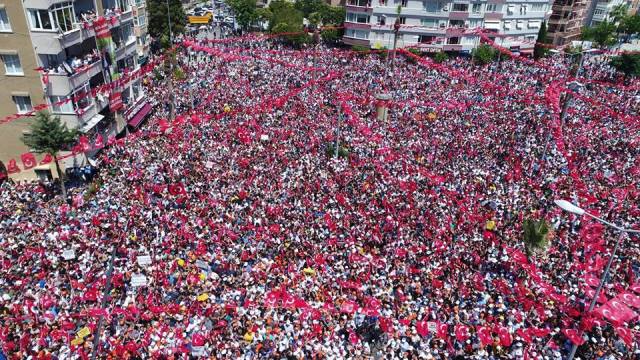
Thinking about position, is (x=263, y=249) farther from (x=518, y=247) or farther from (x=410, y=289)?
(x=518, y=247)

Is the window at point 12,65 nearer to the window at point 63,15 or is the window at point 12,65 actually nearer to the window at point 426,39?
the window at point 63,15

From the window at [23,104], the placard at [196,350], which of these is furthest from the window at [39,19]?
the placard at [196,350]

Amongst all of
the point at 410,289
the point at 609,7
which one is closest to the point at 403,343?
the point at 410,289

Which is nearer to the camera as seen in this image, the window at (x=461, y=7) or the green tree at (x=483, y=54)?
the green tree at (x=483, y=54)

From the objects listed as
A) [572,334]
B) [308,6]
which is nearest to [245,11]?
[308,6]

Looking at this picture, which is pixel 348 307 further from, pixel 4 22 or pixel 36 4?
pixel 4 22
